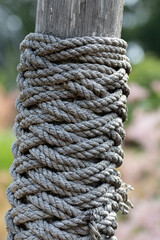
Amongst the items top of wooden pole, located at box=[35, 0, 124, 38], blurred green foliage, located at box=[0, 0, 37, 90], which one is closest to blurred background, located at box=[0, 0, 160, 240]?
top of wooden pole, located at box=[35, 0, 124, 38]

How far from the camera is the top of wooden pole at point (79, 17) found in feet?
3.54

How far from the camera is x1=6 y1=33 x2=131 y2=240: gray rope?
1065 mm

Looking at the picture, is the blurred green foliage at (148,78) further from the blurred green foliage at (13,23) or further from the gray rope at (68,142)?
the blurred green foliage at (13,23)

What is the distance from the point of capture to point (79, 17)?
1.08 m

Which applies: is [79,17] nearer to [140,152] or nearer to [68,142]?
[68,142]

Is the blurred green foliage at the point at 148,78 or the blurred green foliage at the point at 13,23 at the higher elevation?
the blurred green foliage at the point at 13,23

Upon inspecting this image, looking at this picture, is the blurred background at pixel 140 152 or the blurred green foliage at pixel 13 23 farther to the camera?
the blurred green foliage at pixel 13 23

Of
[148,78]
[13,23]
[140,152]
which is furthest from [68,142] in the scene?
[13,23]

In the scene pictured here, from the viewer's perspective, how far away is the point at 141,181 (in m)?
4.05

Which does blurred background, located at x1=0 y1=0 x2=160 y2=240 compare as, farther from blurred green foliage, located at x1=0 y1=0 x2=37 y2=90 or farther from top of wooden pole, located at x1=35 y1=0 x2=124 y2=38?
blurred green foliage, located at x1=0 y1=0 x2=37 y2=90

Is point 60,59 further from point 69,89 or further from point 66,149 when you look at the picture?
point 66,149

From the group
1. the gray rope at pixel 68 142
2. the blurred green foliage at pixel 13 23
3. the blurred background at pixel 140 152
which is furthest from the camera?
the blurred green foliage at pixel 13 23

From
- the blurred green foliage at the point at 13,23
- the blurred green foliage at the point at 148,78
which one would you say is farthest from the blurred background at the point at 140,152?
the blurred green foliage at the point at 13,23

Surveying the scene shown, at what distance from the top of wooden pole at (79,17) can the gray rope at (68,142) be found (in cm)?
3
